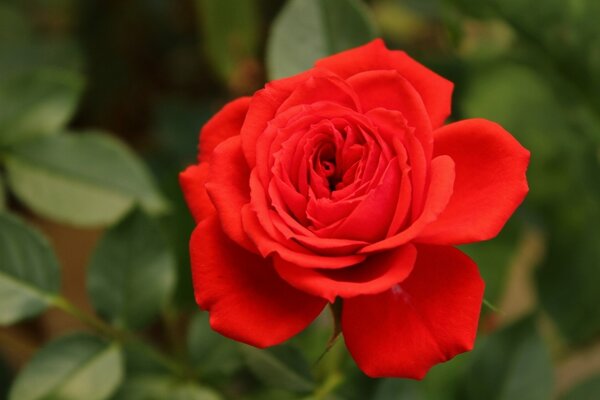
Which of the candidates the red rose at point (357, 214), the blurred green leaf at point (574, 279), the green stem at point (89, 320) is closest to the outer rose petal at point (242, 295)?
the red rose at point (357, 214)

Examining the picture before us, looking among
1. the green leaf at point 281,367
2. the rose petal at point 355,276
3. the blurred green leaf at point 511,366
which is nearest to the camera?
the rose petal at point 355,276

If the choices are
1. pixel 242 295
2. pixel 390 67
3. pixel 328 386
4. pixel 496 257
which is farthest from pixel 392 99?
pixel 496 257

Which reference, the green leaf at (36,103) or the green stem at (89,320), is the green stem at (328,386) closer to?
the green stem at (89,320)

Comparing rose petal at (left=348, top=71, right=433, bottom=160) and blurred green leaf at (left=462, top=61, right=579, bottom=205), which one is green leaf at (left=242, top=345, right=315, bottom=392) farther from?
blurred green leaf at (left=462, top=61, right=579, bottom=205)

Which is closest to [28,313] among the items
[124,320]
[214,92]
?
[124,320]

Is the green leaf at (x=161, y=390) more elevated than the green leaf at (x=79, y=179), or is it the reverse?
the green leaf at (x=79, y=179)

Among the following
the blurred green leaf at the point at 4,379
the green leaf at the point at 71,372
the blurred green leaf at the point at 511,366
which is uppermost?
the green leaf at the point at 71,372

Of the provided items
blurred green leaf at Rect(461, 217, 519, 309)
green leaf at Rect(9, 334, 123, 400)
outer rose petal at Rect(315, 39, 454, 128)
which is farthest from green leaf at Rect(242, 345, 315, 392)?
blurred green leaf at Rect(461, 217, 519, 309)
